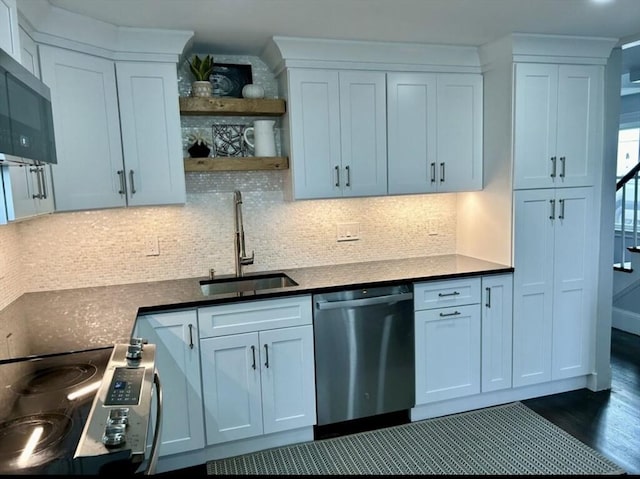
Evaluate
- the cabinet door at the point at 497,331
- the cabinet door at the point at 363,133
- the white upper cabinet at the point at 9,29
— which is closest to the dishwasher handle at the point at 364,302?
the cabinet door at the point at 497,331

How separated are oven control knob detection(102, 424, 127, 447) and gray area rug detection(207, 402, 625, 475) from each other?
1.43 metres

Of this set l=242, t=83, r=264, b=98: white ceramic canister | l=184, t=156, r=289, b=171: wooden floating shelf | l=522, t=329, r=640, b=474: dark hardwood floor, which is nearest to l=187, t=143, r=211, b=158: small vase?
l=184, t=156, r=289, b=171: wooden floating shelf

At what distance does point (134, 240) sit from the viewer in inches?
110

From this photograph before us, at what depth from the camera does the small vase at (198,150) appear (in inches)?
108

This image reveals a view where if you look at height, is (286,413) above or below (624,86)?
below

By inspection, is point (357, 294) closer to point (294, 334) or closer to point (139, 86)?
point (294, 334)

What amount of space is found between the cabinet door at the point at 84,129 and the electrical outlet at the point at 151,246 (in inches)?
15.6

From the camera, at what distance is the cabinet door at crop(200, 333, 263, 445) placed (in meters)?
2.43

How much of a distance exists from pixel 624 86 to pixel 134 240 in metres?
5.41

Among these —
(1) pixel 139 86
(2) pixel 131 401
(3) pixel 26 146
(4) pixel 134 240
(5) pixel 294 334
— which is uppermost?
(1) pixel 139 86

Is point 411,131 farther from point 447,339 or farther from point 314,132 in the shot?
point 447,339

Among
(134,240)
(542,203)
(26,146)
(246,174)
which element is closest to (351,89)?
(246,174)

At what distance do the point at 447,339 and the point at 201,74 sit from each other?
2215 millimetres

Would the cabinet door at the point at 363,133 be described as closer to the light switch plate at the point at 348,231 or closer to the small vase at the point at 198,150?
the light switch plate at the point at 348,231
